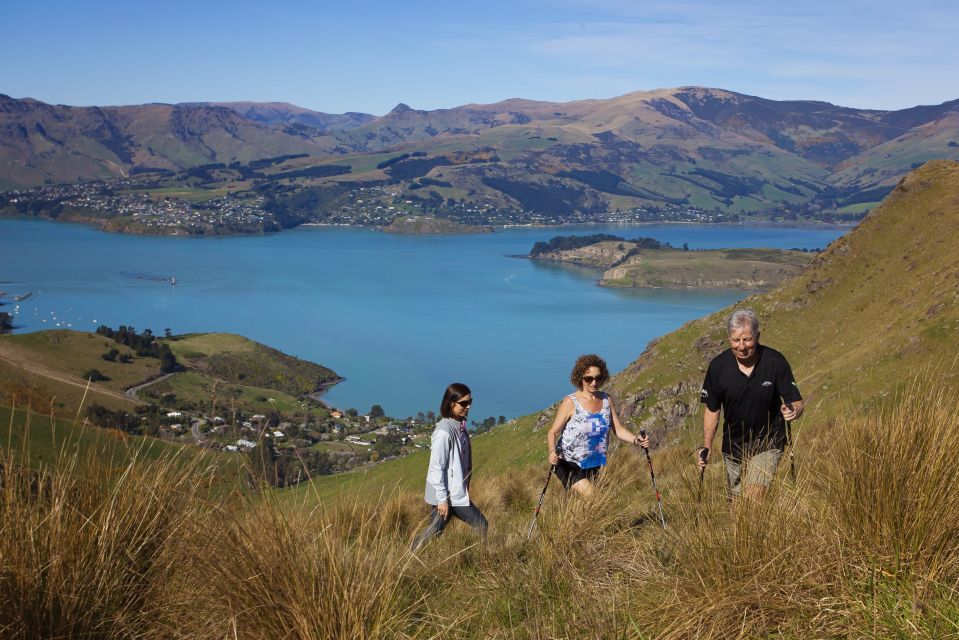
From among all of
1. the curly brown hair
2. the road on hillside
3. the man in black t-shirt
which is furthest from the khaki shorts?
the road on hillside

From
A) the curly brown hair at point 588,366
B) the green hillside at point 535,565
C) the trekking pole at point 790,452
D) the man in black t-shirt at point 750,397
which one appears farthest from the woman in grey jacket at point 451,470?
the trekking pole at point 790,452

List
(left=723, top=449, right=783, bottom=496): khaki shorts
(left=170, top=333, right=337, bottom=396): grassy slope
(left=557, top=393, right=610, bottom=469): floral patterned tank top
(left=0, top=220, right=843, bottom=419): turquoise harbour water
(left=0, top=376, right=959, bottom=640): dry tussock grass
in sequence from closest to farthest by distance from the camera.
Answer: (left=0, top=376, right=959, bottom=640): dry tussock grass < (left=723, top=449, right=783, bottom=496): khaki shorts < (left=557, top=393, right=610, bottom=469): floral patterned tank top < (left=0, top=220, right=843, bottom=419): turquoise harbour water < (left=170, top=333, right=337, bottom=396): grassy slope

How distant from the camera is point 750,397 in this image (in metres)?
5.81

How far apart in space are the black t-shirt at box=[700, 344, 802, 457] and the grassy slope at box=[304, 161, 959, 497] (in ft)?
68.4

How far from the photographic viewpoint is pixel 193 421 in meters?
68.7

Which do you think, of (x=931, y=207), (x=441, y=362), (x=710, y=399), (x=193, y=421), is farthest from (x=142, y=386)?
(x=710, y=399)

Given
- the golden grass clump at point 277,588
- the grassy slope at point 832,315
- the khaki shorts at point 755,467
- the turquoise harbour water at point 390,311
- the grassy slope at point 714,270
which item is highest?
the golden grass clump at point 277,588

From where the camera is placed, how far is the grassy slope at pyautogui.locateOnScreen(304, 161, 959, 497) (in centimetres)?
2894

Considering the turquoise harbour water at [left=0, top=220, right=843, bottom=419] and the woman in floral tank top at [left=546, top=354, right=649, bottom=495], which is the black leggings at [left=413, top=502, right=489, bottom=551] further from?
the turquoise harbour water at [left=0, top=220, right=843, bottom=419]

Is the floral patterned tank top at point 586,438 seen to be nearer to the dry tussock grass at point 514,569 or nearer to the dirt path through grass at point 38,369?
the dry tussock grass at point 514,569

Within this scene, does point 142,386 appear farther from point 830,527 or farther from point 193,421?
point 830,527

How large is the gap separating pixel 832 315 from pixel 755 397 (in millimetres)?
30167

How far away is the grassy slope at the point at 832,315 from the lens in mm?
28938

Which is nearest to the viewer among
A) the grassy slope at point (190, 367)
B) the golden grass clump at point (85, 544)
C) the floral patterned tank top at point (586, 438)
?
the golden grass clump at point (85, 544)
